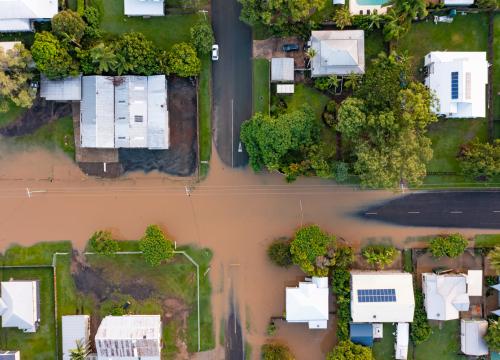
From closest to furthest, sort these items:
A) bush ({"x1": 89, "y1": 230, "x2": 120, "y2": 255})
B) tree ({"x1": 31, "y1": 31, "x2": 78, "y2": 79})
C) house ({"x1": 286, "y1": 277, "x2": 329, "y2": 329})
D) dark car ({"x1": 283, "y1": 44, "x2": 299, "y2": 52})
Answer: tree ({"x1": 31, "y1": 31, "x2": 78, "y2": 79}) → bush ({"x1": 89, "y1": 230, "x2": 120, "y2": 255}) → house ({"x1": 286, "y1": 277, "x2": 329, "y2": 329}) → dark car ({"x1": 283, "y1": 44, "x2": 299, "y2": 52})

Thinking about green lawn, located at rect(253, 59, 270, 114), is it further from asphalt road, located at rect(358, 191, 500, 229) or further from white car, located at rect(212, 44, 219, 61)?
asphalt road, located at rect(358, 191, 500, 229)

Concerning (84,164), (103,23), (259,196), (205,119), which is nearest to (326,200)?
(259,196)

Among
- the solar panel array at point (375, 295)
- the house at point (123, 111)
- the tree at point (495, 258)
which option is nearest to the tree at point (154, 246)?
the house at point (123, 111)

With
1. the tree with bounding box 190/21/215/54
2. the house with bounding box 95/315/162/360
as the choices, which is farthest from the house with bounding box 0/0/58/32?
the house with bounding box 95/315/162/360

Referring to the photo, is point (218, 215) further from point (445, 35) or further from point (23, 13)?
point (445, 35)

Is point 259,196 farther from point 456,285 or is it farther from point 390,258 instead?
point 456,285

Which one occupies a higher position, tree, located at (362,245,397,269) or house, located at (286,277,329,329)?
tree, located at (362,245,397,269)
